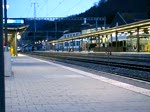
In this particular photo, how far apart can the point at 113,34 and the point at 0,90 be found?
132 ft

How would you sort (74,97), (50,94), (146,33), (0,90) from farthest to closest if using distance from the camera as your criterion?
(146,33)
(50,94)
(74,97)
(0,90)

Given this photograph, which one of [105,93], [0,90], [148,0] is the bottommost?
[105,93]

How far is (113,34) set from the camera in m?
43.8

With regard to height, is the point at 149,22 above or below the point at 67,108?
above

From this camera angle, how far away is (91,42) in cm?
5619

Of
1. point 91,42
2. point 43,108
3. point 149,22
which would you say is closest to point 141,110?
point 43,108

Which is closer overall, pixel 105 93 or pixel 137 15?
pixel 105 93

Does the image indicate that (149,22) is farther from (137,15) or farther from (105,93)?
(137,15)

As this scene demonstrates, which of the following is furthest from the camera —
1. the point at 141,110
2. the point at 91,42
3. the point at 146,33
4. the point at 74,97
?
the point at 91,42

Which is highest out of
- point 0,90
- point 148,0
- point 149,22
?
point 148,0

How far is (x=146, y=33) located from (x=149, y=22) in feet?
8.29

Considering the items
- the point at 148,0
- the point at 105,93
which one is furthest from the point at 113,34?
the point at 105,93

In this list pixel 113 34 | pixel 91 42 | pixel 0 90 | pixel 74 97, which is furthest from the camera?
pixel 91 42

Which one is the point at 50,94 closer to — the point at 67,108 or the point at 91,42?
the point at 67,108
